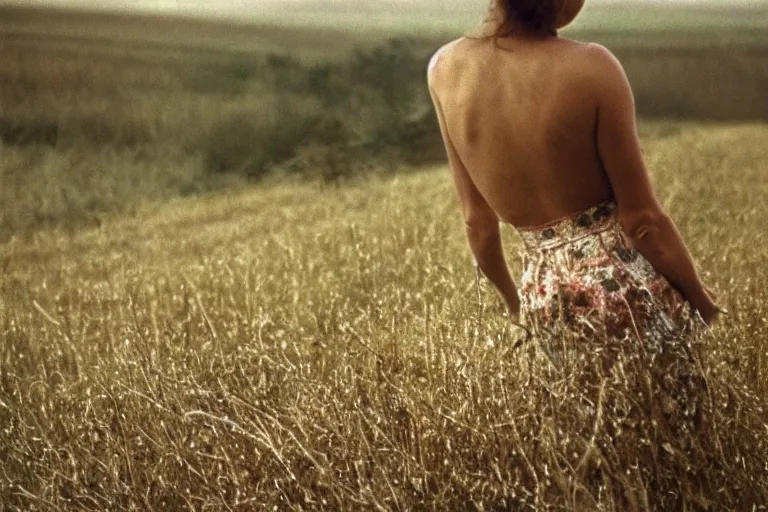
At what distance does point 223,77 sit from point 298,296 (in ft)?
Answer: 3.19

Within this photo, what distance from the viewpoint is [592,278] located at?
2.08 m

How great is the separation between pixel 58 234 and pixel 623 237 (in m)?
2.16

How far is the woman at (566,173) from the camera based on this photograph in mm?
1933

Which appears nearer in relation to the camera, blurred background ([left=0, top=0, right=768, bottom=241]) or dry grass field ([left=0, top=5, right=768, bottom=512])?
dry grass field ([left=0, top=5, right=768, bottom=512])

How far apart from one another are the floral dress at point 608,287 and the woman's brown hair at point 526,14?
424 millimetres

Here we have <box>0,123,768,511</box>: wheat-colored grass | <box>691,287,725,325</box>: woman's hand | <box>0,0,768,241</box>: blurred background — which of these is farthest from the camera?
<box>0,0,768,241</box>: blurred background

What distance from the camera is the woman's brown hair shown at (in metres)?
1.94

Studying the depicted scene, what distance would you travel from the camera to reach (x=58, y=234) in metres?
3.33

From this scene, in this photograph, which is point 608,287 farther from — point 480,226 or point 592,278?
point 480,226

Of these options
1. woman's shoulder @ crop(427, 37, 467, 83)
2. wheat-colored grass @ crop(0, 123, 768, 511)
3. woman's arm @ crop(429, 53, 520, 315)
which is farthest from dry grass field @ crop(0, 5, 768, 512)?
woman's shoulder @ crop(427, 37, 467, 83)

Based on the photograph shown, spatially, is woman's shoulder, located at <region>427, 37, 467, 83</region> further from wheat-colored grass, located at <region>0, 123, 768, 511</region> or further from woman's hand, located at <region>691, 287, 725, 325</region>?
woman's hand, located at <region>691, 287, 725, 325</region>

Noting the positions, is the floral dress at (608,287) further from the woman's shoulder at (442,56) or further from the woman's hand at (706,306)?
the woman's shoulder at (442,56)

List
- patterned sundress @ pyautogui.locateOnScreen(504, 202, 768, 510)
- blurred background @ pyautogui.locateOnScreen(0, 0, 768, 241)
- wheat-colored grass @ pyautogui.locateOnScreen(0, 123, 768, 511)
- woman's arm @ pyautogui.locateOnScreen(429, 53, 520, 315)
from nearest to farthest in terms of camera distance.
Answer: patterned sundress @ pyautogui.locateOnScreen(504, 202, 768, 510)
wheat-colored grass @ pyautogui.locateOnScreen(0, 123, 768, 511)
woman's arm @ pyautogui.locateOnScreen(429, 53, 520, 315)
blurred background @ pyautogui.locateOnScreen(0, 0, 768, 241)

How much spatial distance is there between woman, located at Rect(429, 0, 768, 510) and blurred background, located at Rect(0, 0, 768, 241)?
69 cm
